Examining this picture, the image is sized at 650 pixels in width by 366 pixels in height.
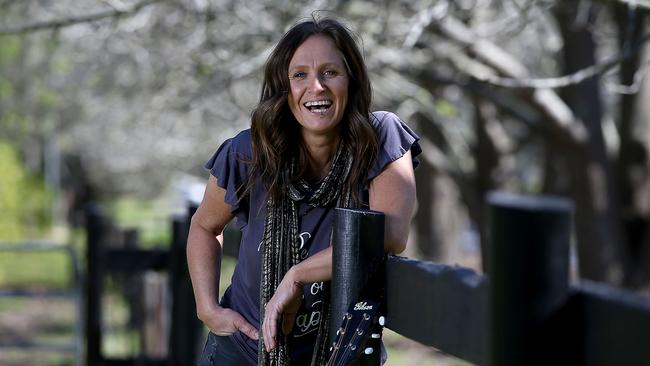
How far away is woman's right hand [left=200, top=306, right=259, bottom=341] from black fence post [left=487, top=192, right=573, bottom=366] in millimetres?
1510

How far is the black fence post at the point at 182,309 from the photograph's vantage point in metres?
6.07

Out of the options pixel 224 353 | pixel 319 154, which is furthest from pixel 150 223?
pixel 319 154

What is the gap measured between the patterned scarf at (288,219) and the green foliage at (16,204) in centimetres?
2497

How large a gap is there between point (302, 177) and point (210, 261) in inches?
18.8

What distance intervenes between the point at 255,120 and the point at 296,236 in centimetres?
33

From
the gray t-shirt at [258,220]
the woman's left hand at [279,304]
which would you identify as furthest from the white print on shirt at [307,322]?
the woman's left hand at [279,304]

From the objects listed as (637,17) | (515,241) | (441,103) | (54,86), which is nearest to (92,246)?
(441,103)

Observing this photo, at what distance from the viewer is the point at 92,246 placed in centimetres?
808

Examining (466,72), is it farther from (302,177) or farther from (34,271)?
(34,271)

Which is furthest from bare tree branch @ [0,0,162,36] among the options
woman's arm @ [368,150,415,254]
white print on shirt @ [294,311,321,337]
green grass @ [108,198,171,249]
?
woman's arm @ [368,150,415,254]

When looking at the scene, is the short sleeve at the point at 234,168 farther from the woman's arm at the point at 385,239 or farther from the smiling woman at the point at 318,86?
the woman's arm at the point at 385,239

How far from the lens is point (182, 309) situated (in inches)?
244

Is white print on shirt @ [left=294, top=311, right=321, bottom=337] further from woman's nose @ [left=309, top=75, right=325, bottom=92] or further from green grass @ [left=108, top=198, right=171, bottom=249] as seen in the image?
green grass @ [left=108, top=198, right=171, bottom=249]

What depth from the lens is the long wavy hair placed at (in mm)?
3057
